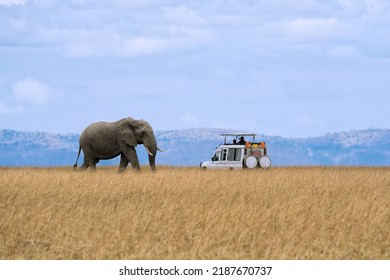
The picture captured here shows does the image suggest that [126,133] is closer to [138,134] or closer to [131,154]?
[138,134]

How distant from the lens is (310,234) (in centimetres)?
1237

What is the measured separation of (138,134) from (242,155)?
15.3 feet

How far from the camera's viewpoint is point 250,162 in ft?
110

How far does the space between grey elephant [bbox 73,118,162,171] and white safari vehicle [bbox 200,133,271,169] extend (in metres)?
3.24

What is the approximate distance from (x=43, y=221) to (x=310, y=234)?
4.49 metres

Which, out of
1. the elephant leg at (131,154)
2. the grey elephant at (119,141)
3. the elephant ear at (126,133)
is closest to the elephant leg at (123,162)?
the grey elephant at (119,141)

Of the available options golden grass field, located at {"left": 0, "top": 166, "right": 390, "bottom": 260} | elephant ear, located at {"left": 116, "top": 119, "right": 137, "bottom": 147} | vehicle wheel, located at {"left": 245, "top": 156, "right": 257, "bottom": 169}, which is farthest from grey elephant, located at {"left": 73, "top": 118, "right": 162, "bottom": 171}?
golden grass field, located at {"left": 0, "top": 166, "right": 390, "bottom": 260}

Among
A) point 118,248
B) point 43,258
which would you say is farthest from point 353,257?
point 43,258

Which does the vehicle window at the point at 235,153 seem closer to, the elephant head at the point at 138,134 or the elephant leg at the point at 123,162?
the elephant head at the point at 138,134

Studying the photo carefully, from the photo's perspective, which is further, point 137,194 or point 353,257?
point 137,194

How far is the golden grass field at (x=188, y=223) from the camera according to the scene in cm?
1116

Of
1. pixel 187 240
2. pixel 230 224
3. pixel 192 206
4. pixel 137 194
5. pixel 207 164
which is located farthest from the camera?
pixel 207 164

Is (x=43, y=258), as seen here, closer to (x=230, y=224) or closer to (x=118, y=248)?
(x=118, y=248)
